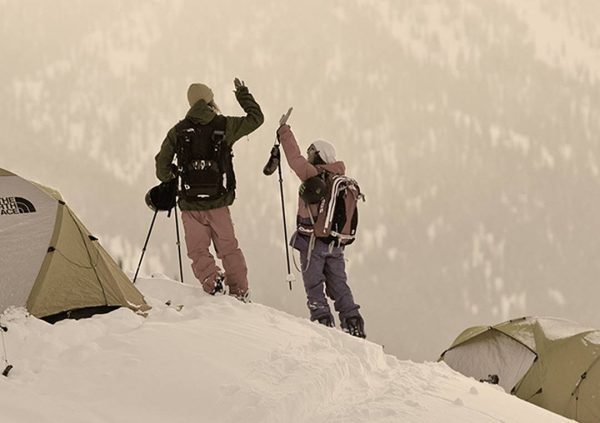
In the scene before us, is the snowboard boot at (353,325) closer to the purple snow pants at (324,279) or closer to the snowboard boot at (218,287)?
the purple snow pants at (324,279)

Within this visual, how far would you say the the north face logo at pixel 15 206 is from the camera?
28.3ft

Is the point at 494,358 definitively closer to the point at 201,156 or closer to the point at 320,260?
the point at 320,260

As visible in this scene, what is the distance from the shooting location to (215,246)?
10.0 meters

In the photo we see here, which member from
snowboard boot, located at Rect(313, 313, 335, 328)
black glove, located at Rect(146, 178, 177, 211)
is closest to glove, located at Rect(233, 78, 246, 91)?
black glove, located at Rect(146, 178, 177, 211)

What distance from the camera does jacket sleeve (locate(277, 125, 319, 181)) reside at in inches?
424

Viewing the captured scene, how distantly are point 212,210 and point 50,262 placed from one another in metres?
2.37

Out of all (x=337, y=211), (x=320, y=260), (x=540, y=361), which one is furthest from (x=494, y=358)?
(x=337, y=211)

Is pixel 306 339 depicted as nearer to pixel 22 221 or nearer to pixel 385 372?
pixel 385 372

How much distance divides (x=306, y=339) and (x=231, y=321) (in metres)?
0.93

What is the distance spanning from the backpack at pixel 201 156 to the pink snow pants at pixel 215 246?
0.98 ft

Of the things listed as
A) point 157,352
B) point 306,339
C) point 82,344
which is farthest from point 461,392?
point 82,344

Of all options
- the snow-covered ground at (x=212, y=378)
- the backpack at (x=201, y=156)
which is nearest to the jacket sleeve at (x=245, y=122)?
the backpack at (x=201, y=156)

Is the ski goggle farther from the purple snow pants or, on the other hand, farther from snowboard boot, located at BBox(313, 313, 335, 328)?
snowboard boot, located at BBox(313, 313, 335, 328)

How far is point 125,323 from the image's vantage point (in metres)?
7.64
